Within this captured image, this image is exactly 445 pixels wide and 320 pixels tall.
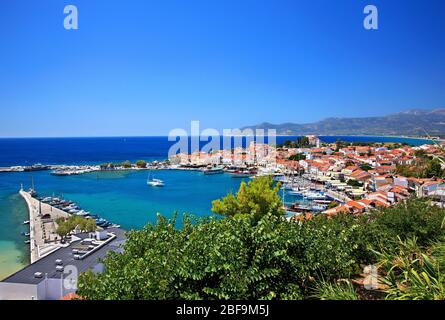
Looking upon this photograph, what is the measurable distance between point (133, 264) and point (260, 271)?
1393mm

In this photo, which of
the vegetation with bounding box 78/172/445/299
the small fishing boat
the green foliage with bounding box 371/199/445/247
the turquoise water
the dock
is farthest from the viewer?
the small fishing boat

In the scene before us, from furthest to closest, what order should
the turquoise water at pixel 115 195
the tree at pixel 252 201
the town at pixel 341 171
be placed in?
the town at pixel 341 171, the turquoise water at pixel 115 195, the tree at pixel 252 201

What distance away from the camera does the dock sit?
1285 centimetres

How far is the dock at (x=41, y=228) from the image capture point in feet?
42.2

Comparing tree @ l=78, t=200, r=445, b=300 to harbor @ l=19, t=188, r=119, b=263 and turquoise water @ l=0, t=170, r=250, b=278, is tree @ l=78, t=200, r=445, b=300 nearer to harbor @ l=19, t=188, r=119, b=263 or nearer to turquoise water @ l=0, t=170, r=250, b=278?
harbor @ l=19, t=188, r=119, b=263

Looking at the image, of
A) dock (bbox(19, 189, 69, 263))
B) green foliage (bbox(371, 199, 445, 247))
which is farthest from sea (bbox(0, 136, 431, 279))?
green foliage (bbox(371, 199, 445, 247))

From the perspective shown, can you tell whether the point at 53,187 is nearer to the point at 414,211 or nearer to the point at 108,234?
the point at 108,234

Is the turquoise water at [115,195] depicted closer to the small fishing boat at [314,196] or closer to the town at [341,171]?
the town at [341,171]

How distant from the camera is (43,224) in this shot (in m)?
17.4

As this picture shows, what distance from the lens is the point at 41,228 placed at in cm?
1709

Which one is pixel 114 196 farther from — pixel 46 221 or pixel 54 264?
pixel 54 264

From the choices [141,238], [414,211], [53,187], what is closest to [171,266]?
[141,238]

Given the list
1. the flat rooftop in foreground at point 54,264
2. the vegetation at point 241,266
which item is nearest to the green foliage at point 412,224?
the vegetation at point 241,266
